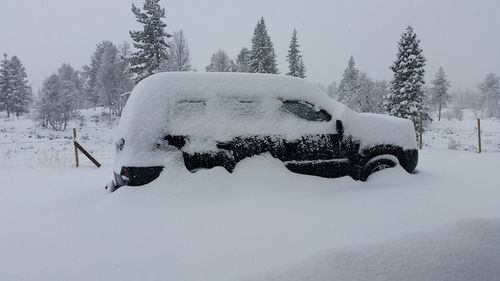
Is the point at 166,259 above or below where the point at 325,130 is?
below

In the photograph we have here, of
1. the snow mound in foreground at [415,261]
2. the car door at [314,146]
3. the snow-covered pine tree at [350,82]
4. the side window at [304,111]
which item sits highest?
the snow-covered pine tree at [350,82]

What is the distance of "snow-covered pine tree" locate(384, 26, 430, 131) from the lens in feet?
82.0

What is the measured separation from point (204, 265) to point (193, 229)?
0.79 m

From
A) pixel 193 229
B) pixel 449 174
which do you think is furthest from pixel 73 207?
pixel 449 174

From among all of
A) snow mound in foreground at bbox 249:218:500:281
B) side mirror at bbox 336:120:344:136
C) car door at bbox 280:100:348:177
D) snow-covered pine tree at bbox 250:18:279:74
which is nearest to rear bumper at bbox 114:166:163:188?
car door at bbox 280:100:348:177

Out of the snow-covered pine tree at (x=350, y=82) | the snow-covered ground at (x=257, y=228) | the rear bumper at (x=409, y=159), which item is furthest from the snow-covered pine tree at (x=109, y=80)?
the rear bumper at (x=409, y=159)

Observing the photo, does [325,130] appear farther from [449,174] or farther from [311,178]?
[449,174]

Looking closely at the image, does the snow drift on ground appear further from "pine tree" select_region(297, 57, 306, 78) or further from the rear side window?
"pine tree" select_region(297, 57, 306, 78)

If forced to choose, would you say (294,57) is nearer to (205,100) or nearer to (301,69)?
(301,69)

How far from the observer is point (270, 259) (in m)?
2.74

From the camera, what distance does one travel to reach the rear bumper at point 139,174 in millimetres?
4223

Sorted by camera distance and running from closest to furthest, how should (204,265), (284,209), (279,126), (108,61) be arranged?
(204,265) → (284,209) → (279,126) → (108,61)

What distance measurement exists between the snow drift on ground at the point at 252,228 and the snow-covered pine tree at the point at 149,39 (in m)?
24.6

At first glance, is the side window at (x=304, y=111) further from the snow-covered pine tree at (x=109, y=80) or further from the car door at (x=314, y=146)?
the snow-covered pine tree at (x=109, y=80)
